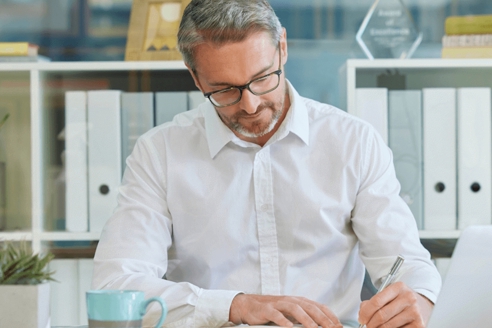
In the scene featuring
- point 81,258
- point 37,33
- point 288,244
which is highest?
point 37,33

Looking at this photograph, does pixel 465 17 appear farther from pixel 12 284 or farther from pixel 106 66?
pixel 12 284

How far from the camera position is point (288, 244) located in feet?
4.45

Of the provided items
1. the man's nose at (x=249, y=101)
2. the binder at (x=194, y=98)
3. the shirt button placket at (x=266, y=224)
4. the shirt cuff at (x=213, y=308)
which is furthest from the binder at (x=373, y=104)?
the shirt cuff at (x=213, y=308)

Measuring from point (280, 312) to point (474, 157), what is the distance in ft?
3.63

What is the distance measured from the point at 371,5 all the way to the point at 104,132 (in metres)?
0.95

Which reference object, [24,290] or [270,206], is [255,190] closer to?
[270,206]

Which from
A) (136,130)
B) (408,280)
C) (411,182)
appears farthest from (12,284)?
(411,182)

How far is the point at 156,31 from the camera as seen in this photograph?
6.49ft

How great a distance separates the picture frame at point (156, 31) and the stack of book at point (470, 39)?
82 cm

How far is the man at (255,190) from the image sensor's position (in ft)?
4.11

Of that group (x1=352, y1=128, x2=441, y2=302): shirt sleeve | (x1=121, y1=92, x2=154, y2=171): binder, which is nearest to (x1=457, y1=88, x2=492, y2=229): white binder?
(x1=352, y1=128, x2=441, y2=302): shirt sleeve

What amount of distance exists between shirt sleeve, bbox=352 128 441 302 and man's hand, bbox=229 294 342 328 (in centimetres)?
26

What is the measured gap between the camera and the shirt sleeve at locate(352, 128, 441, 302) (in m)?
1.23

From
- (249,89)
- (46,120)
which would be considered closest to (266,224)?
(249,89)
